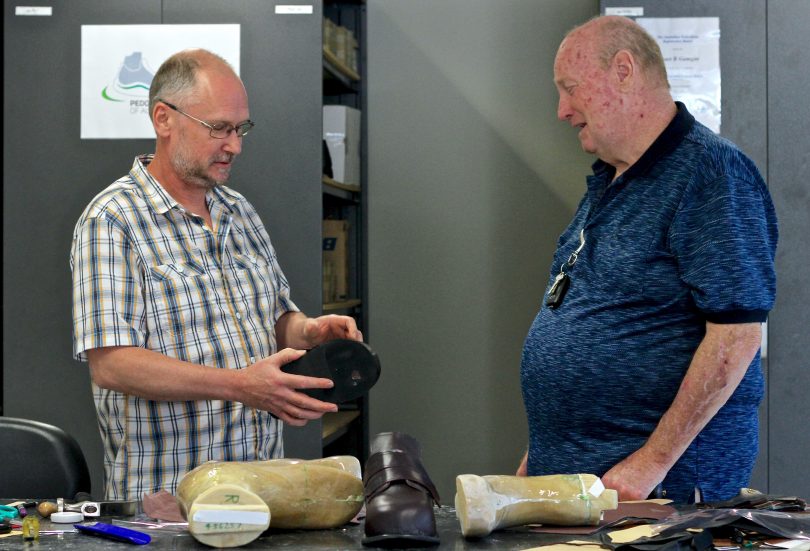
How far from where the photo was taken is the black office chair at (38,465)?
183 cm

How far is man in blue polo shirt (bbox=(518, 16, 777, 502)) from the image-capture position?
167 cm

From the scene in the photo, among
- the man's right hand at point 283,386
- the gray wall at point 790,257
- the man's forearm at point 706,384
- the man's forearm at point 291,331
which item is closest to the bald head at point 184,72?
the man's forearm at point 291,331

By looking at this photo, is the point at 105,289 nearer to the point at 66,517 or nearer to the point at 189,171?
the point at 189,171

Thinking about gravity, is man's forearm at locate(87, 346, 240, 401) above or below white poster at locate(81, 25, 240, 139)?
below

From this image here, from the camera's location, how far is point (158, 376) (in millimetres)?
1852

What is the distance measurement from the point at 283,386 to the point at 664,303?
0.73 meters

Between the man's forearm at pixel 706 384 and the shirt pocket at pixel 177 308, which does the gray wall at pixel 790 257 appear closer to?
the man's forearm at pixel 706 384

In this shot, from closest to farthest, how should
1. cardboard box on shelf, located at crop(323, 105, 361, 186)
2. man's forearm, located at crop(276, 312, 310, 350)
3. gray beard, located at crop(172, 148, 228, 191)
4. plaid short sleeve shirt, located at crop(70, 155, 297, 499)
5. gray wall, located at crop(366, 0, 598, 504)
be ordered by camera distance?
plaid short sleeve shirt, located at crop(70, 155, 297, 499) → gray beard, located at crop(172, 148, 228, 191) → man's forearm, located at crop(276, 312, 310, 350) → cardboard box on shelf, located at crop(323, 105, 361, 186) → gray wall, located at crop(366, 0, 598, 504)

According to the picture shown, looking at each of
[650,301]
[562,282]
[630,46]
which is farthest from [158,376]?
[630,46]

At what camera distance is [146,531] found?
132 cm

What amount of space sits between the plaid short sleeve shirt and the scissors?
500 mm

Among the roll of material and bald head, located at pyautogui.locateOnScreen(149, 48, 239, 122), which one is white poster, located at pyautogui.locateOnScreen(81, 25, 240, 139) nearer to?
bald head, located at pyautogui.locateOnScreen(149, 48, 239, 122)

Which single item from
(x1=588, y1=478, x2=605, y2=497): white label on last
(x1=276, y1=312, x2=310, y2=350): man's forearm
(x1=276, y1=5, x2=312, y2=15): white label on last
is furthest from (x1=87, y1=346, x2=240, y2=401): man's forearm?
(x1=276, y1=5, x2=312, y2=15): white label on last

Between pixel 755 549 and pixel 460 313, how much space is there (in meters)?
2.66
